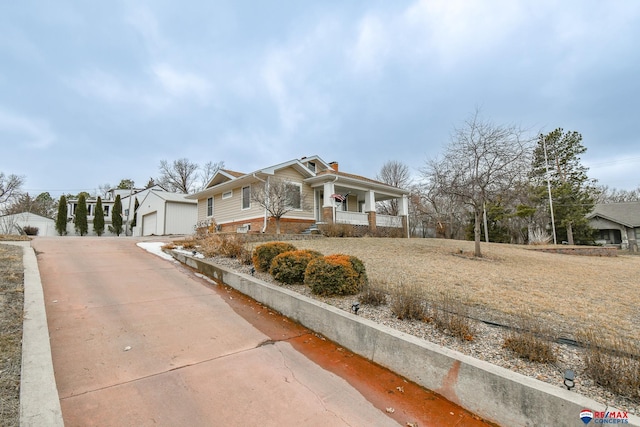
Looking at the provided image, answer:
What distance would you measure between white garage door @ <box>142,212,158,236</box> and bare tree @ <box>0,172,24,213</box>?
2035 centimetres

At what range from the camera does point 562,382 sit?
2244 millimetres

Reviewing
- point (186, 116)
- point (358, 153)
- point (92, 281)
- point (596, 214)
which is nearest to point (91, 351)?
point (92, 281)

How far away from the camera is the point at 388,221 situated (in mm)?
19500

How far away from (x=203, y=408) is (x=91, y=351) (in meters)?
1.71

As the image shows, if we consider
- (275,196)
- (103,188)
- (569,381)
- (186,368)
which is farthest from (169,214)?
(103,188)

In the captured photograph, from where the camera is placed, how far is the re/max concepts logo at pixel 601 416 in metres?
1.78

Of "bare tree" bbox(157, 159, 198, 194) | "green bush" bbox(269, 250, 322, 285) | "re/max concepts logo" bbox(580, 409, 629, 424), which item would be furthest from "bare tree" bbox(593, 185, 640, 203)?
"bare tree" bbox(157, 159, 198, 194)

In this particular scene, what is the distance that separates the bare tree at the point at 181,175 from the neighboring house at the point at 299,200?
2196cm

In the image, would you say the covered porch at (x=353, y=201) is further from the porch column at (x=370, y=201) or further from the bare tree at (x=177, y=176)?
the bare tree at (x=177, y=176)

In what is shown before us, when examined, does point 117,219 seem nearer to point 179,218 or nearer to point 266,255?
point 179,218

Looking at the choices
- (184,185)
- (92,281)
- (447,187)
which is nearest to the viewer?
(92,281)

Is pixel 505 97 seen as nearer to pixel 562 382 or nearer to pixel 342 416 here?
pixel 562 382

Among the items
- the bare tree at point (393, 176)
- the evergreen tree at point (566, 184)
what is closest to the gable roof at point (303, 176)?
the bare tree at point (393, 176)

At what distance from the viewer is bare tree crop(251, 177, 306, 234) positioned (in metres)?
14.3
